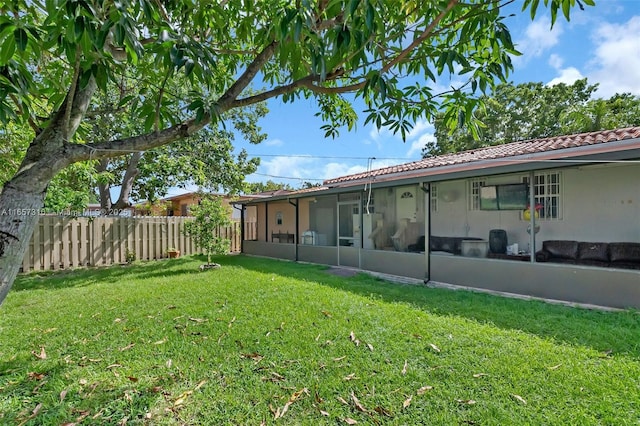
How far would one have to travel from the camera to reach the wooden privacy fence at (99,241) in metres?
11.1

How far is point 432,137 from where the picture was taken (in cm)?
2461

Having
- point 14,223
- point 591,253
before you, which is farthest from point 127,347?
point 591,253

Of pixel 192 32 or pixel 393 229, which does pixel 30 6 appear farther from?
pixel 393 229

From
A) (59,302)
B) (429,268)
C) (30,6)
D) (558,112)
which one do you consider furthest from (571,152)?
(558,112)

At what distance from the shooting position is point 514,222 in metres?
9.09

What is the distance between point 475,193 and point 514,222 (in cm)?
137

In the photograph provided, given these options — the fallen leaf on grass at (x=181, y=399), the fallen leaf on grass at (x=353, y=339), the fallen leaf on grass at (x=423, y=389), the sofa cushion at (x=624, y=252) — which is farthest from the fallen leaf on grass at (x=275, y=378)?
the sofa cushion at (x=624, y=252)

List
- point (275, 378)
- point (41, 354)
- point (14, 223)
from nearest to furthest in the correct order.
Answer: point (14, 223)
point (275, 378)
point (41, 354)

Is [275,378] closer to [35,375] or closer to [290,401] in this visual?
[290,401]

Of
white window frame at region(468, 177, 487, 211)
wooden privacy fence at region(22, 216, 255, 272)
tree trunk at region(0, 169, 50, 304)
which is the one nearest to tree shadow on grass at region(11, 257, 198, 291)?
wooden privacy fence at region(22, 216, 255, 272)

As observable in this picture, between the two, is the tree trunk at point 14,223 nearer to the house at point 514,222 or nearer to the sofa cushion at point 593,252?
the house at point 514,222

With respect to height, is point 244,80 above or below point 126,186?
below

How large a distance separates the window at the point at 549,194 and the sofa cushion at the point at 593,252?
901mm

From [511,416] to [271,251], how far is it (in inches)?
497
